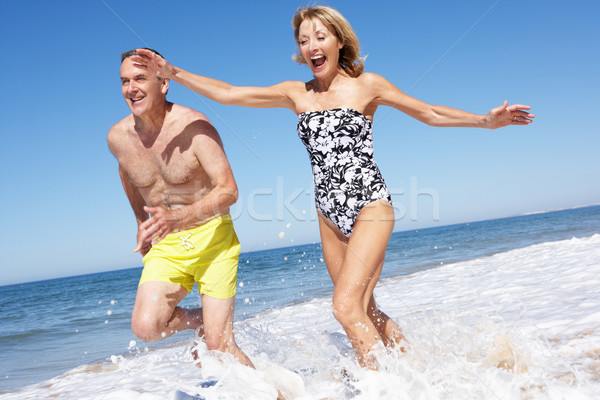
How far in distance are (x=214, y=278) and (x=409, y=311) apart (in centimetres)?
440

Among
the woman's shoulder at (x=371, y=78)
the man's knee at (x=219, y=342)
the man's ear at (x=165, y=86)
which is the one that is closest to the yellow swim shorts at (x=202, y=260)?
the man's knee at (x=219, y=342)

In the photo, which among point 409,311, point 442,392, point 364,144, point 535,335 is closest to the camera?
point 442,392

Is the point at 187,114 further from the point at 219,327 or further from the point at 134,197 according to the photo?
the point at 219,327

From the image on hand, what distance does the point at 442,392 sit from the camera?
2637mm

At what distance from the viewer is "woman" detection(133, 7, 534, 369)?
291 centimetres

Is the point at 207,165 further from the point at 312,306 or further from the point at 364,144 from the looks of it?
the point at 312,306

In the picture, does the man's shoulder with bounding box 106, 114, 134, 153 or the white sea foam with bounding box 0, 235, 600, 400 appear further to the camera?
the man's shoulder with bounding box 106, 114, 134, 153

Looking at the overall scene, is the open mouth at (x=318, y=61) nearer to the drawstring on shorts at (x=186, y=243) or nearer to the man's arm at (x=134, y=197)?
the drawstring on shorts at (x=186, y=243)

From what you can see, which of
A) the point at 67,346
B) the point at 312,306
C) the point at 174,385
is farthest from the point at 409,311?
the point at 67,346

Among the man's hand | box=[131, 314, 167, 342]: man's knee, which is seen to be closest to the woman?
the man's hand

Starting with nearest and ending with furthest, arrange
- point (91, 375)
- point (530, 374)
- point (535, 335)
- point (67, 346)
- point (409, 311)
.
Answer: point (530, 374), point (535, 335), point (91, 375), point (409, 311), point (67, 346)

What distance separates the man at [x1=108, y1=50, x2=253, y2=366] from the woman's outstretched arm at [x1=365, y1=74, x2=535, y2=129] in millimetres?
1216

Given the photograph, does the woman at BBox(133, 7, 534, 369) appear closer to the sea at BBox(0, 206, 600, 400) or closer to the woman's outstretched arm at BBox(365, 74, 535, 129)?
the woman's outstretched arm at BBox(365, 74, 535, 129)

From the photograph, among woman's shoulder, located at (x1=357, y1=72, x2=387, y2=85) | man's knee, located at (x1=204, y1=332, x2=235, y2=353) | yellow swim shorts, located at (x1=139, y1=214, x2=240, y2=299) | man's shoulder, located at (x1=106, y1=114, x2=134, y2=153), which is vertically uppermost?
woman's shoulder, located at (x1=357, y1=72, x2=387, y2=85)
